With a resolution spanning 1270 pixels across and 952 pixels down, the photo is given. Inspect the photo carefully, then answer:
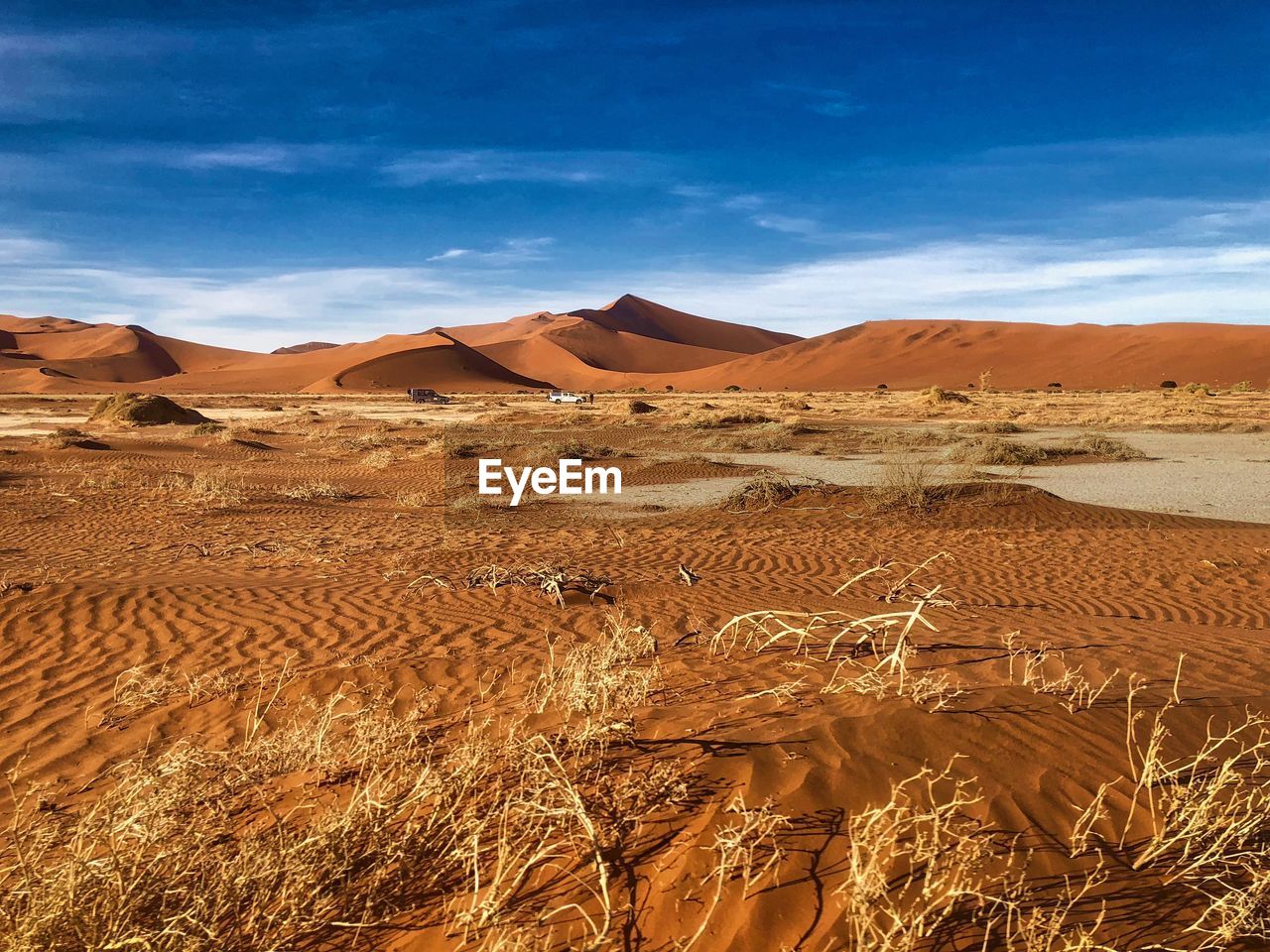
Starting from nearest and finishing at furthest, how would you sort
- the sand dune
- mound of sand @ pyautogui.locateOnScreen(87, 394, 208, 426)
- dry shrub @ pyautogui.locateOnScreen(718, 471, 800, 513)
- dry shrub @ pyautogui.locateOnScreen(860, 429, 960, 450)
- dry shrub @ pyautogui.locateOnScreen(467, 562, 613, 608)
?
dry shrub @ pyautogui.locateOnScreen(467, 562, 613, 608), dry shrub @ pyautogui.locateOnScreen(718, 471, 800, 513), dry shrub @ pyautogui.locateOnScreen(860, 429, 960, 450), mound of sand @ pyautogui.locateOnScreen(87, 394, 208, 426), the sand dune

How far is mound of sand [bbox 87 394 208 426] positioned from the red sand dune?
5231 centimetres

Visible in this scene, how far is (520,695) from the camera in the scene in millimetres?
4922

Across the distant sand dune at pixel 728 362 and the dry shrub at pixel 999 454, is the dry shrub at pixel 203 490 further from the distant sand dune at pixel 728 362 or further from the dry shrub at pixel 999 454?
the distant sand dune at pixel 728 362

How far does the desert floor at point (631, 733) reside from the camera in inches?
93.6

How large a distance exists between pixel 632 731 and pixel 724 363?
377 feet

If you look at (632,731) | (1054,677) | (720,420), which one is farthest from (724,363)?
(632,731)

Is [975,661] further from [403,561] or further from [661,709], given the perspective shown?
[403,561]

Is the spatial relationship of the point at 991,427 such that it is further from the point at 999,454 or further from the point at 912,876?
the point at 912,876

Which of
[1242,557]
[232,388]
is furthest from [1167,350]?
[232,388]

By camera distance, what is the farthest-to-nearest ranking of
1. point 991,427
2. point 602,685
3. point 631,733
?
point 991,427, point 602,685, point 631,733

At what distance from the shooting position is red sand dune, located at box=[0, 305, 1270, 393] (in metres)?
83.8

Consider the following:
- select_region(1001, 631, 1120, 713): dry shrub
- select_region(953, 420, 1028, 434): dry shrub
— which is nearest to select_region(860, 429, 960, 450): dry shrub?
select_region(953, 420, 1028, 434): dry shrub

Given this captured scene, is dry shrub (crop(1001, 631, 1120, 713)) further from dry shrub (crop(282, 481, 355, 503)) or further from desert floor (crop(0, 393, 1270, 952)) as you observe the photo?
dry shrub (crop(282, 481, 355, 503))

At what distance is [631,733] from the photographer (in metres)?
3.34
